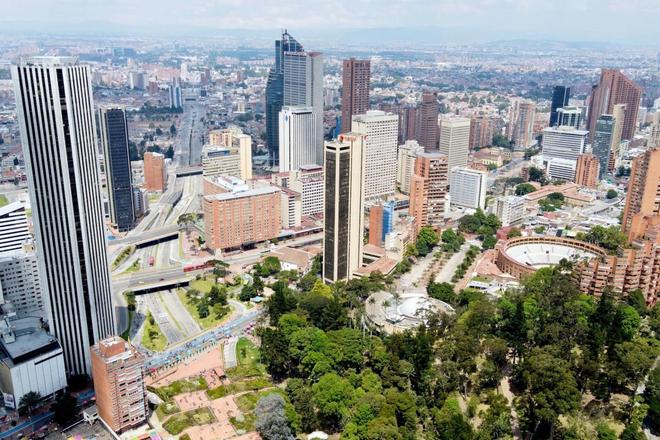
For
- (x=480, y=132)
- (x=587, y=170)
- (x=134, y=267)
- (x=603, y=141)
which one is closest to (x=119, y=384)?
(x=134, y=267)

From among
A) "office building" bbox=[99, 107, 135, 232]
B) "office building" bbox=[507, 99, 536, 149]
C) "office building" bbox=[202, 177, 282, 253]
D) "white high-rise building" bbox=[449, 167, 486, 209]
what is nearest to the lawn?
"office building" bbox=[202, 177, 282, 253]

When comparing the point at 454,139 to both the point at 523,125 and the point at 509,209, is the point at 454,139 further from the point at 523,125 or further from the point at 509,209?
the point at 523,125

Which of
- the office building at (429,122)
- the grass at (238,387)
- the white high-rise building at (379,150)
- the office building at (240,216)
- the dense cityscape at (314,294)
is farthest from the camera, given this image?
the office building at (429,122)

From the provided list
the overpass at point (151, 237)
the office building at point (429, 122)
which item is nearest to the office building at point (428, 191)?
the overpass at point (151, 237)

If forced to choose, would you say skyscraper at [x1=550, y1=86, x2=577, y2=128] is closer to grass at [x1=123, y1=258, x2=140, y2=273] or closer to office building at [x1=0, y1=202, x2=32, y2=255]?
grass at [x1=123, y1=258, x2=140, y2=273]

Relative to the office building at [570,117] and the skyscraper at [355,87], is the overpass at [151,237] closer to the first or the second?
the skyscraper at [355,87]

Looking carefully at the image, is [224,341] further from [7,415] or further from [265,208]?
[265,208]

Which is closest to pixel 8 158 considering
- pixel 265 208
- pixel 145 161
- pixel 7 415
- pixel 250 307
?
pixel 145 161
